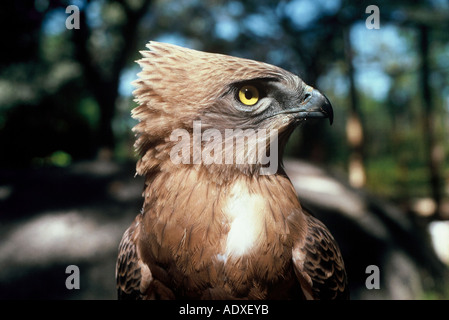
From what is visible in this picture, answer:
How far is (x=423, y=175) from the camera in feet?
20.4

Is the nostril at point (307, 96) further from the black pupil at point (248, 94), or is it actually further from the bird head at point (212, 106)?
the black pupil at point (248, 94)

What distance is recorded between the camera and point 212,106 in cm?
105

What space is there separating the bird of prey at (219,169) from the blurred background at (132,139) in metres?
0.28

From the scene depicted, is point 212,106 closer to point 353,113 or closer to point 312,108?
point 312,108

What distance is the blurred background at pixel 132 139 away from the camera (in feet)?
6.93

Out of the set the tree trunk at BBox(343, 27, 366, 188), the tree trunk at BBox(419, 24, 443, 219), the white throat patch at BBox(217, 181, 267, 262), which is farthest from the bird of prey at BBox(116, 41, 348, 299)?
the tree trunk at BBox(419, 24, 443, 219)

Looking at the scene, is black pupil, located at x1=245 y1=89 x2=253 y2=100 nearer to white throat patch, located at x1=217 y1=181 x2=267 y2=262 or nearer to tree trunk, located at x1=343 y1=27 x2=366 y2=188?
white throat patch, located at x1=217 y1=181 x2=267 y2=262

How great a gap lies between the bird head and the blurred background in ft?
0.85

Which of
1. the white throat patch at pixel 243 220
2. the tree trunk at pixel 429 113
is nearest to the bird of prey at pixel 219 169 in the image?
the white throat patch at pixel 243 220

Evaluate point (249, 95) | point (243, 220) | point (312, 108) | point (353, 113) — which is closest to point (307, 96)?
point (312, 108)

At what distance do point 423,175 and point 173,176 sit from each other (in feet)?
21.5

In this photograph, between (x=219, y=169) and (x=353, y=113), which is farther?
(x=353, y=113)

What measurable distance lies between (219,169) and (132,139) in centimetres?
66

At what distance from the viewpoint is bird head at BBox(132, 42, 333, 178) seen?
1.04 meters
